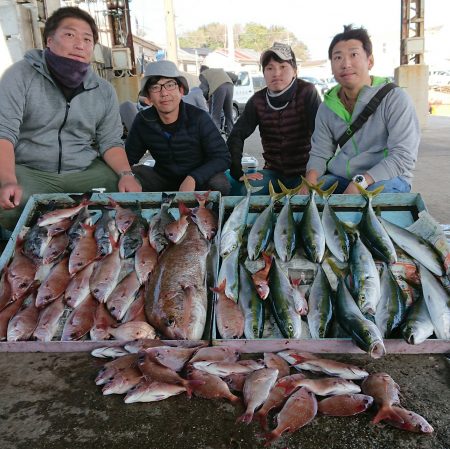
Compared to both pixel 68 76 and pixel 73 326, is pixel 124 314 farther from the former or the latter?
pixel 68 76

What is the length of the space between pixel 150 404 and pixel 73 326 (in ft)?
2.25

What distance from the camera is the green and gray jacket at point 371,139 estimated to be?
335 centimetres

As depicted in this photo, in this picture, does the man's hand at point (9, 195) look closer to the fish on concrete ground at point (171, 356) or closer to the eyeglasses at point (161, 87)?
the eyeglasses at point (161, 87)

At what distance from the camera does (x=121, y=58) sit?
40.9ft

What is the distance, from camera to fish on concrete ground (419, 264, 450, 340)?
2158mm

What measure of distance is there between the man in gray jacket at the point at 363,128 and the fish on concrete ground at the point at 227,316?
145 centimetres

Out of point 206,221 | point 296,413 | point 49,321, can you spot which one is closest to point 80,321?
point 49,321

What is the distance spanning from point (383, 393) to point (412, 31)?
13.4 meters

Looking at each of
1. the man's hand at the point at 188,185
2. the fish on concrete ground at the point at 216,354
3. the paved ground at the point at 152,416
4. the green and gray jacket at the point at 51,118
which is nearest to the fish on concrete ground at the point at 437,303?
the paved ground at the point at 152,416

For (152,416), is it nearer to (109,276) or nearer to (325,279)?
(109,276)

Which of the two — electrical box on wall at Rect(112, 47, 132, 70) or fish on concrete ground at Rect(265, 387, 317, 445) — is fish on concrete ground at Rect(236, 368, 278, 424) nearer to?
fish on concrete ground at Rect(265, 387, 317, 445)

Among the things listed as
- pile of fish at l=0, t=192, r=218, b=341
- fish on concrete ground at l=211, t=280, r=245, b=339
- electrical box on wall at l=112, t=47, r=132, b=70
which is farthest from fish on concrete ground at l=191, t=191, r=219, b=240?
electrical box on wall at l=112, t=47, r=132, b=70

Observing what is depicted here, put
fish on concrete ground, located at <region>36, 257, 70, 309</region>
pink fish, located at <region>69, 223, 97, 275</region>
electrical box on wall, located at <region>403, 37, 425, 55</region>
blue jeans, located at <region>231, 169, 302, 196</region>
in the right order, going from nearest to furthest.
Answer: fish on concrete ground, located at <region>36, 257, 70, 309</region>
pink fish, located at <region>69, 223, 97, 275</region>
blue jeans, located at <region>231, 169, 302, 196</region>
electrical box on wall, located at <region>403, 37, 425, 55</region>

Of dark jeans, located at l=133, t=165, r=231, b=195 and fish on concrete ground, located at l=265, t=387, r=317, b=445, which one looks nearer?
fish on concrete ground, located at l=265, t=387, r=317, b=445
